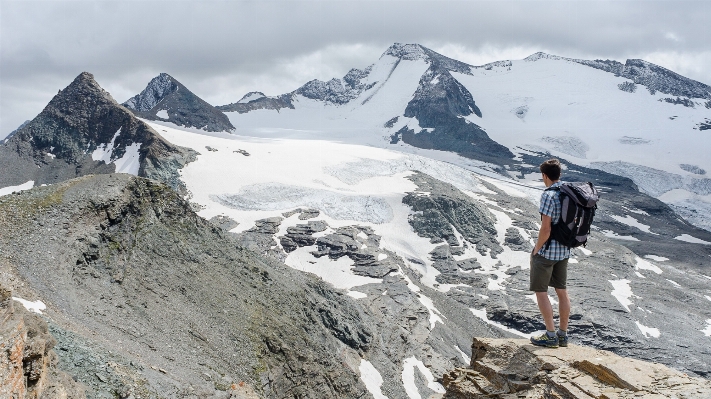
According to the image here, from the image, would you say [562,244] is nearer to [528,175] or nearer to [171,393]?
[171,393]

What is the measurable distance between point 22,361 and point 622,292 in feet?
281

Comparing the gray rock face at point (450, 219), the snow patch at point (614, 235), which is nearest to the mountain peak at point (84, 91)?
the gray rock face at point (450, 219)

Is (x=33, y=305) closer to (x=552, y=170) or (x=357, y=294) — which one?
(x=552, y=170)

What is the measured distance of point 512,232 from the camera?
316ft

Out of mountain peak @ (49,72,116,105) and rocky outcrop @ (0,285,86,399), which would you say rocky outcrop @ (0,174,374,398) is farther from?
mountain peak @ (49,72,116,105)

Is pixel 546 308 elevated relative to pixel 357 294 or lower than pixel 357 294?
elevated

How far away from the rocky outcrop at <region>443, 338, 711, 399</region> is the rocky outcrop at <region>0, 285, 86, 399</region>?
9411mm

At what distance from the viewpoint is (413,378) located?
49.1 metres

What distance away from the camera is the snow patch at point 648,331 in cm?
7188

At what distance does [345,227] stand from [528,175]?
126m

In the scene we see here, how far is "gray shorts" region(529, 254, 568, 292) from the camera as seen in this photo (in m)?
12.1

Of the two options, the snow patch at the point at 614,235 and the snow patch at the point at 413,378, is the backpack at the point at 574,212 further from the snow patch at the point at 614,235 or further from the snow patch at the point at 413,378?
the snow patch at the point at 614,235

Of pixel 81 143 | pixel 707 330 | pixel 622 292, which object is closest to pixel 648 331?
pixel 707 330

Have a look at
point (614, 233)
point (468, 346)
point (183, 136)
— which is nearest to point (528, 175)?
point (614, 233)
